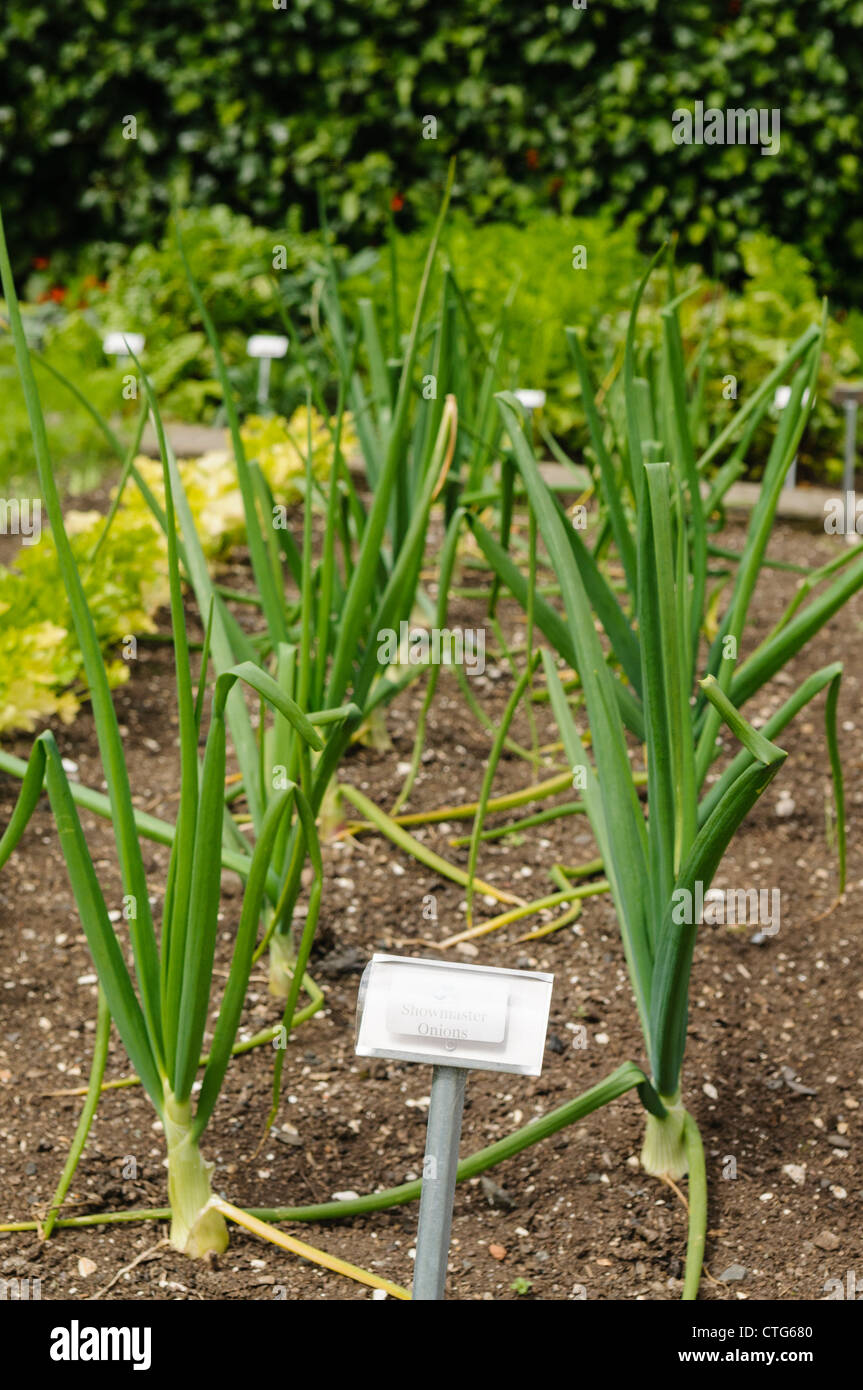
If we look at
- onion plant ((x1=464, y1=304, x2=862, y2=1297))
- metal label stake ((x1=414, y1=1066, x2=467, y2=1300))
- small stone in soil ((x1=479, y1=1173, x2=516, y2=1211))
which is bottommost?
small stone in soil ((x1=479, y1=1173, x2=516, y2=1211))

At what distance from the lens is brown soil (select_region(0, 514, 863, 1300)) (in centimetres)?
128

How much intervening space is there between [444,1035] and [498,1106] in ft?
1.83

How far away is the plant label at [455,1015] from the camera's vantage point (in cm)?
101

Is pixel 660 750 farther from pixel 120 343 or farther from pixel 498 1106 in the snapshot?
pixel 120 343

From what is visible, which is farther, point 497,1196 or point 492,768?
point 492,768

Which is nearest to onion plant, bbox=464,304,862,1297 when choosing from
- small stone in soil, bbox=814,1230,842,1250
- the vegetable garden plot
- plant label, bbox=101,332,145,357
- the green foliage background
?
the vegetable garden plot

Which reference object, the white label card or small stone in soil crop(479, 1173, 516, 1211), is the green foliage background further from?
the white label card

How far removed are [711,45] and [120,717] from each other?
3.38 metres

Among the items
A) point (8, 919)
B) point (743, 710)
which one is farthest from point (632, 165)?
point (8, 919)

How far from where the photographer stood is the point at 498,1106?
5.00ft

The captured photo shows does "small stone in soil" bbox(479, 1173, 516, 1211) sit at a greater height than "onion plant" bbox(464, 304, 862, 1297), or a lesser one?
lesser

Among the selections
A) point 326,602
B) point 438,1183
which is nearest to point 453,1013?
point 438,1183

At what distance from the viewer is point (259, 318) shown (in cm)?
424
